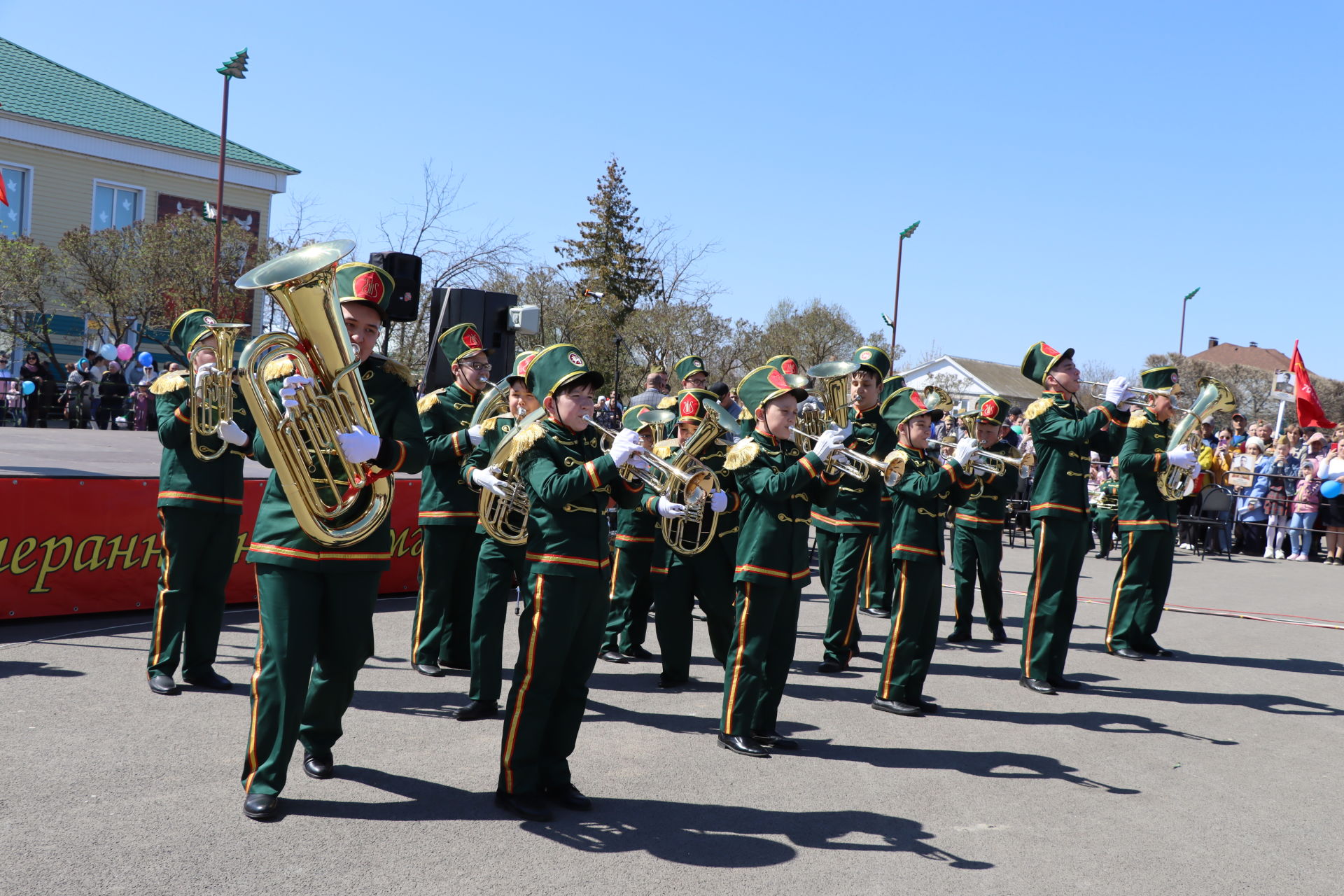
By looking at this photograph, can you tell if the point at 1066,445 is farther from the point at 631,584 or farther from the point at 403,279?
the point at 403,279

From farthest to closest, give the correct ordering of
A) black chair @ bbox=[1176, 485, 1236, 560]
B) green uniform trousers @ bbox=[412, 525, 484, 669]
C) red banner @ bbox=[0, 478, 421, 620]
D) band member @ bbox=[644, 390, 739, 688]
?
black chair @ bbox=[1176, 485, 1236, 560] < red banner @ bbox=[0, 478, 421, 620] < green uniform trousers @ bbox=[412, 525, 484, 669] < band member @ bbox=[644, 390, 739, 688]

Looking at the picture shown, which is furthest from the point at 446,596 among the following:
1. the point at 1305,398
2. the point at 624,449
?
the point at 1305,398

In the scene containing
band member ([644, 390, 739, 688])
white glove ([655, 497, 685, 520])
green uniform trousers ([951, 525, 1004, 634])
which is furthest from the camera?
green uniform trousers ([951, 525, 1004, 634])

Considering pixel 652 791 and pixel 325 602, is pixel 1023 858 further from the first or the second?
pixel 325 602

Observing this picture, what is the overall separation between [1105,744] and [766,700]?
2.12 m

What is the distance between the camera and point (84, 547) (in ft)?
26.7

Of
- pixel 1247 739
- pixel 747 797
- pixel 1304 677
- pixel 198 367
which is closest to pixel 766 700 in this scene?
pixel 747 797

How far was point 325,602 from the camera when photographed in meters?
4.56

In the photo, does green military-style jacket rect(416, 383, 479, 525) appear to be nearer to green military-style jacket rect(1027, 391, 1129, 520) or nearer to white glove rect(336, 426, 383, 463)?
white glove rect(336, 426, 383, 463)

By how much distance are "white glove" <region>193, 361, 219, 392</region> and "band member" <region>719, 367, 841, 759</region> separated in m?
2.81

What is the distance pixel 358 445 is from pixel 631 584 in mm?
4045

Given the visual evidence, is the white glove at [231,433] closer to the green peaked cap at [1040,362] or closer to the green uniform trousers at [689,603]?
the green uniform trousers at [689,603]

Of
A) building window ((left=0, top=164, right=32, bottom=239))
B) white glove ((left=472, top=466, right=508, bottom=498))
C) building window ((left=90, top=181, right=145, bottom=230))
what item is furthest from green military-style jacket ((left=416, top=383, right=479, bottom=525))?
building window ((left=90, top=181, right=145, bottom=230))

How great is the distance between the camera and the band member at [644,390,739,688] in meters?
6.79
